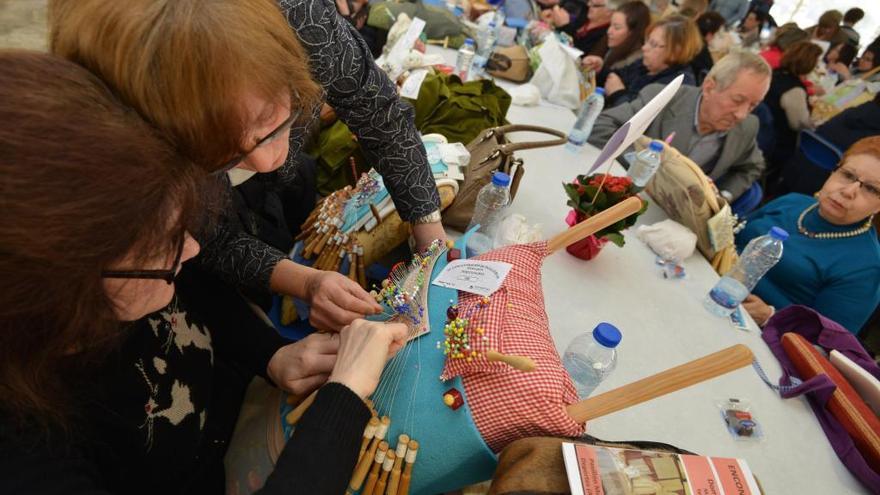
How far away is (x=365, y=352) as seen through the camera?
791mm

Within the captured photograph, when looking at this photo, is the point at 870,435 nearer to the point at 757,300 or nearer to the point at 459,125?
the point at 757,300

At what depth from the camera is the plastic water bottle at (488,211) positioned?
1.37m

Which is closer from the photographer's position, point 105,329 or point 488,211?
point 105,329

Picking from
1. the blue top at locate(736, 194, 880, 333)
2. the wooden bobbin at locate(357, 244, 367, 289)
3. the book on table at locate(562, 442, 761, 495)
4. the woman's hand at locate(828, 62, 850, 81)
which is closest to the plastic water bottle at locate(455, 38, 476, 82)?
the wooden bobbin at locate(357, 244, 367, 289)

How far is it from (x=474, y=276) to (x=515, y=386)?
0.80ft

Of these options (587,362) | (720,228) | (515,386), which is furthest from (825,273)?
(515,386)

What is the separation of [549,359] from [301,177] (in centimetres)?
118

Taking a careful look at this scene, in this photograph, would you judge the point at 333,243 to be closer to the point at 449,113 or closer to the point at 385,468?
the point at 385,468

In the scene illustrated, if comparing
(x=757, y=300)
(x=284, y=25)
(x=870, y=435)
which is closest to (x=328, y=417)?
(x=284, y=25)

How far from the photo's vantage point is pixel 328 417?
0.71 meters

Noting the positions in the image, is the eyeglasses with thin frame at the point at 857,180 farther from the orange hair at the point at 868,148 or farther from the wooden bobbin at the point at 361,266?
the wooden bobbin at the point at 361,266

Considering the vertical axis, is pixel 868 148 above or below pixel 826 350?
above

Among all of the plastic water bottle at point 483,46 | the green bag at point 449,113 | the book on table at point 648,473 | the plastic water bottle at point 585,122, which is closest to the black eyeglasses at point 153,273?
the book on table at point 648,473

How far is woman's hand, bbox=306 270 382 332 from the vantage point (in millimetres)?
992
